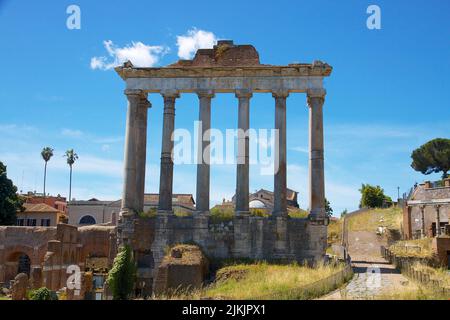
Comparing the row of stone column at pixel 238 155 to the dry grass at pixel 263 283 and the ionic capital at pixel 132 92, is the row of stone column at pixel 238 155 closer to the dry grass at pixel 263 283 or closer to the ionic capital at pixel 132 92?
the ionic capital at pixel 132 92

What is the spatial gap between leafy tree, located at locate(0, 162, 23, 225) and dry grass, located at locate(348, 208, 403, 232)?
32.7 metres

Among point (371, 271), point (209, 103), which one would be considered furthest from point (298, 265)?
point (209, 103)

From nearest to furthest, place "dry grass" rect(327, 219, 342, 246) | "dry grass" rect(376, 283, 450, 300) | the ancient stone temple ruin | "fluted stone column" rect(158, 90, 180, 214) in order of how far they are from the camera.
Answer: "dry grass" rect(376, 283, 450, 300) → the ancient stone temple ruin → "fluted stone column" rect(158, 90, 180, 214) → "dry grass" rect(327, 219, 342, 246)

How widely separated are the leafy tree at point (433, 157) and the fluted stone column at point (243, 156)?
4480 centimetres

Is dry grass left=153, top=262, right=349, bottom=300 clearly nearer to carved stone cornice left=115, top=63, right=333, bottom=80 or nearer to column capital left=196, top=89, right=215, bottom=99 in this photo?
column capital left=196, top=89, right=215, bottom=99

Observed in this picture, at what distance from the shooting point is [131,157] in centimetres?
2522

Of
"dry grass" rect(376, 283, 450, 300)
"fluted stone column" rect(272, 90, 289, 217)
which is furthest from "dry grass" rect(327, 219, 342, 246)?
"dry grass" rect(376, 283, 450, 300)

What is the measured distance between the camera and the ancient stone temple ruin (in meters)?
23.4

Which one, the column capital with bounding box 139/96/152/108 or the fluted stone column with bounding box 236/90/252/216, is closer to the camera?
the fluted stone column with bounding box 236/90/252/216

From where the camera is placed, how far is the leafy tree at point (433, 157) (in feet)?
202

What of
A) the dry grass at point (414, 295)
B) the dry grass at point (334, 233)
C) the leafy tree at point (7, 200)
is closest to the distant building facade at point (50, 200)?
the leafy tree at point (7, 200)

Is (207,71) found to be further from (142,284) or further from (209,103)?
(142,284)
